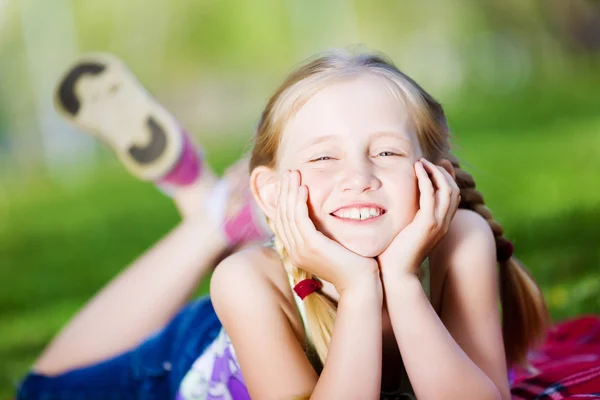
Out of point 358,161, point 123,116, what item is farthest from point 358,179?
point 123,116

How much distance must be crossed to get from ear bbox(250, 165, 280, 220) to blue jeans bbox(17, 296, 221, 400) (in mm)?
346

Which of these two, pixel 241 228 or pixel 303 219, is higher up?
pixel 303 219

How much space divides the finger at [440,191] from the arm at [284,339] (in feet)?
0.40

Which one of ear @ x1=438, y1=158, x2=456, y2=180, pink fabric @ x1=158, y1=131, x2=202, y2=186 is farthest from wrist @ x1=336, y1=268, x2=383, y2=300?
pink fabric @ x1=158, y1=131, x2=202, y2=186

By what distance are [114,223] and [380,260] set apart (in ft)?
3.64

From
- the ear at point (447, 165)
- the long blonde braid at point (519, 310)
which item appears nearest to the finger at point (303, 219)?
the ear at point (447, 165)

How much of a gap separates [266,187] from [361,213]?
19cm

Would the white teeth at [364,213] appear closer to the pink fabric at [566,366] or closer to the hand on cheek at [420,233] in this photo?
the hand on cheek at [420,233]

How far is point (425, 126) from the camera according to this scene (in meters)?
1.02

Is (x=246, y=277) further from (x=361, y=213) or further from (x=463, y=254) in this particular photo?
(x=463, y=254)

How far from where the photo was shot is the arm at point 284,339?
2.93ft

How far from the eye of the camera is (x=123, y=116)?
5.37 ft

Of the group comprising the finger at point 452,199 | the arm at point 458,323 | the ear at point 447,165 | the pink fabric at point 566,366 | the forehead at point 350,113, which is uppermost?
the forehead at point 350,113

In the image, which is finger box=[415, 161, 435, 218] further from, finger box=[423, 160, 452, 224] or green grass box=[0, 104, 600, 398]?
green grass box=[0, 104, 600, 398]
